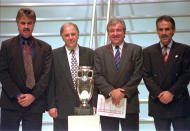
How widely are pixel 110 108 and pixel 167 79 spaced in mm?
574

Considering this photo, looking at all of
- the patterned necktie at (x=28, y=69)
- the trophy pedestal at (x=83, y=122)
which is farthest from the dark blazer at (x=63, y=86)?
the trophy pedestal at (x=83, y=122)

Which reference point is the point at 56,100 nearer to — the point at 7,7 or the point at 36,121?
the point at 36,121

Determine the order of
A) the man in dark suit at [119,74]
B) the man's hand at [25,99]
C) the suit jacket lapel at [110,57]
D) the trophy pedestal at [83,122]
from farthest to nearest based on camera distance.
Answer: the suit jacket lapel at [110,57], the man in dark suit at [119,74], the man's hand at [25,99], the trophy pedestal at [83,122]

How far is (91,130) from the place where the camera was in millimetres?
2816

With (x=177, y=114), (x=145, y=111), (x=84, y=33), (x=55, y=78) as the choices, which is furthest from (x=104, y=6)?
(x=177, y=114)

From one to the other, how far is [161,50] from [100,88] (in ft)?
2.21

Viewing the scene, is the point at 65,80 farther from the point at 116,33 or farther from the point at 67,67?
the point at 116,33

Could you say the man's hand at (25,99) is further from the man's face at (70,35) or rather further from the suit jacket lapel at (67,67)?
the man's face at (70,35)

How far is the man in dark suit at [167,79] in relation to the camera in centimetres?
321

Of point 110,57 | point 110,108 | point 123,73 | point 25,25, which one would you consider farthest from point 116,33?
point 25,25

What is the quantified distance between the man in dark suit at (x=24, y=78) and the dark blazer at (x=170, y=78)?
0.93 meters

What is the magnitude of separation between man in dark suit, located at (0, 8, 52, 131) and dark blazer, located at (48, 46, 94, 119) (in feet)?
0.32

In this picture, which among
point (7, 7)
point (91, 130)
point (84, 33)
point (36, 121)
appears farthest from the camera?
point (7, 7)

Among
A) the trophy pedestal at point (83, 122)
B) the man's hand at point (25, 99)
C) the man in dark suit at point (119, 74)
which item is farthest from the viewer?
the man in dark suit at point (119, 74)
